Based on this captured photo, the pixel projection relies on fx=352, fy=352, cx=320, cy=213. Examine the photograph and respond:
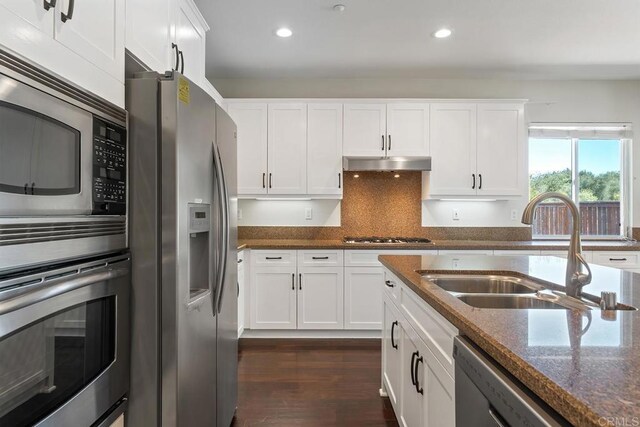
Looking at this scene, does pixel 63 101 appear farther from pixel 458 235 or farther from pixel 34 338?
pixel 458 235

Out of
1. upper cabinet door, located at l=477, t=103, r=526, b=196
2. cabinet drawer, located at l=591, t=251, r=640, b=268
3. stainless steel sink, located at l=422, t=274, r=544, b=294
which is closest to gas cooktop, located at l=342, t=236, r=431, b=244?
upper cabinet door, located at l=477, t=103, r=526, b=196

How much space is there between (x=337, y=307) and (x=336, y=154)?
151cm

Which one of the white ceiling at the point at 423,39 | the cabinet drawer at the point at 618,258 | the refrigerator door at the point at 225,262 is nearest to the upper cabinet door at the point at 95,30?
the refrigerator door at the point at 225,262

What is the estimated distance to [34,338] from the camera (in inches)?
32.6

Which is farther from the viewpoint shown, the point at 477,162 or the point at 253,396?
the point at 477,162

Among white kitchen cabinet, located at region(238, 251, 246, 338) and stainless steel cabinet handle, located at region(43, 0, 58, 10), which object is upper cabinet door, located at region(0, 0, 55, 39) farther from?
white kitchen cabinet, located at region(238, 251, 246, 338)

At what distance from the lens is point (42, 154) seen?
0.85m

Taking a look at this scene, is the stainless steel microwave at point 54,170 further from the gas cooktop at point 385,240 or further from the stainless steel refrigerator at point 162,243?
the gas cooktop at point 385,240

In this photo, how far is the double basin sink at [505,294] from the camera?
1237 mm

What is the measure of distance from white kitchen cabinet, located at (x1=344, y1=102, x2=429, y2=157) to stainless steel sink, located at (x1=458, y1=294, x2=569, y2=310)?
2.36m

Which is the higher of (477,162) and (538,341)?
(477,162)

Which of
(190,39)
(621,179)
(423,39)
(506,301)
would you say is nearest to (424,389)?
(506,301)

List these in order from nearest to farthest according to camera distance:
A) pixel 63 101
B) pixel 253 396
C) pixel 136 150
→ pixel 63 101 → pixel 136 150 → pixel 253 396

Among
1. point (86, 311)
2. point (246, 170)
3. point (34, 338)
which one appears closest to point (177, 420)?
point (86, 311)
